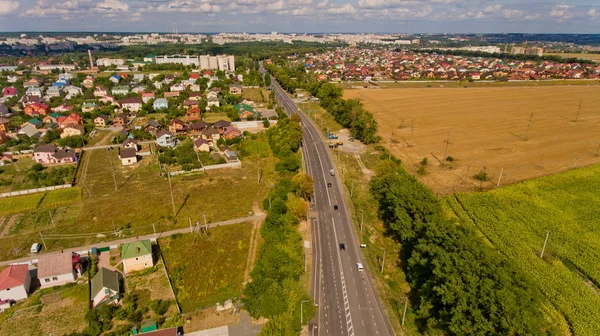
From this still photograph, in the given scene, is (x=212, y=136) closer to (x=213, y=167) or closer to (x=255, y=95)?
(x=213, y=167)

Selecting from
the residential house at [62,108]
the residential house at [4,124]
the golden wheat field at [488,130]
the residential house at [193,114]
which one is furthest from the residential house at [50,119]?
the golden wheat field at [488,130]

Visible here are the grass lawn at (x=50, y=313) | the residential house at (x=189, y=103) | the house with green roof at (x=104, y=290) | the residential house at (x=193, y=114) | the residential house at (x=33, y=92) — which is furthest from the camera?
the residential house at (x=33, y=92)

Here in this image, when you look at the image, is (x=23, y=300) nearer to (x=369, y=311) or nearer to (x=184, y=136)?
(x=369, y=311)

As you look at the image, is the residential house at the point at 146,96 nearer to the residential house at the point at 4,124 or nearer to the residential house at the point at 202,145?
the residential house at the point at 4,124

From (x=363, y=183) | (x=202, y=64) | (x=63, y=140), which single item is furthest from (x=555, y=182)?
(x=202, y=64)

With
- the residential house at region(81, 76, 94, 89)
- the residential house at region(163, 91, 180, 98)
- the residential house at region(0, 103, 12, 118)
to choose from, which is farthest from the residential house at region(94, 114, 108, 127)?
the residential house at region(81, 76, 94, 89)

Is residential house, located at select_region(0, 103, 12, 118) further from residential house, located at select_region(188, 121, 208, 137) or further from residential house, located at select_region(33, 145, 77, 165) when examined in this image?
residential house, located at select_region(188, 121, 208, 137)

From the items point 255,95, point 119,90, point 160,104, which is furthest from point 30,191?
point 255,95
